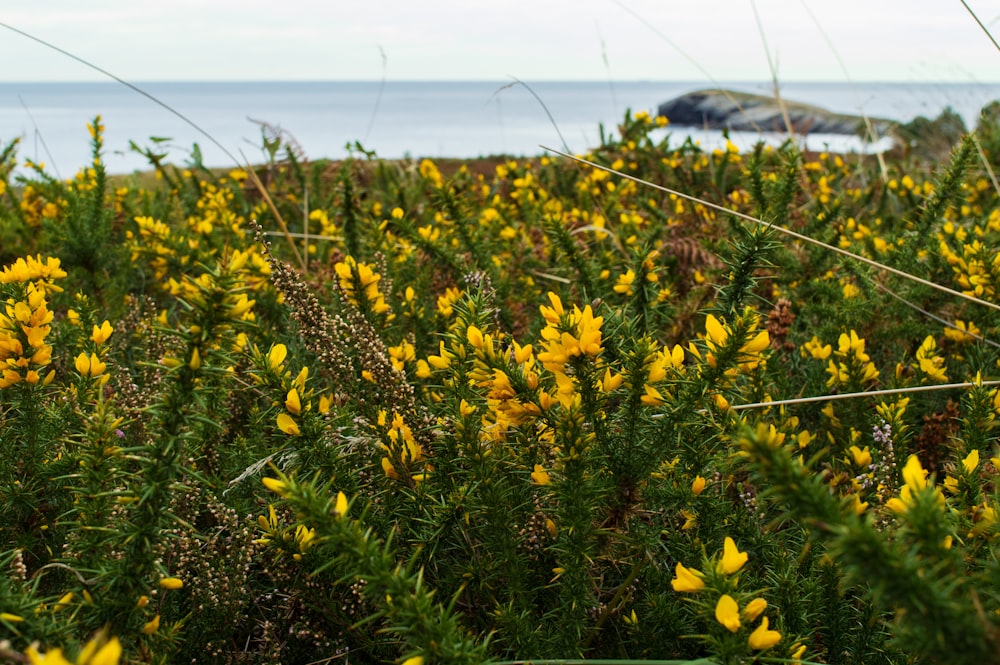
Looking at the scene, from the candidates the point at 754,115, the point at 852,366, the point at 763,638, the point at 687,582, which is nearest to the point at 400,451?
the point at 687,582

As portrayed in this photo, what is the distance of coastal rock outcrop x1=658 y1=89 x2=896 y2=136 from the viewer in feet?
42.1

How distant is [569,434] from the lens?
1.21 metres

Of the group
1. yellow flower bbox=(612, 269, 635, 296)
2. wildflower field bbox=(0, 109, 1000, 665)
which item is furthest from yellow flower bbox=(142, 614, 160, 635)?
yellow flower bbox=(612, 269, 635, 296)

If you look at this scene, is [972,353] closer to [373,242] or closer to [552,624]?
[552,624]

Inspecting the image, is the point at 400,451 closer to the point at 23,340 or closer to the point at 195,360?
the point at 195,360

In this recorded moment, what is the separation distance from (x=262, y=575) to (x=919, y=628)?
1.36 meters

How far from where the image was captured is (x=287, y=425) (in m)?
1.38

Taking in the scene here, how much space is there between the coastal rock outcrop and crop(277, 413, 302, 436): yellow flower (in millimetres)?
4971

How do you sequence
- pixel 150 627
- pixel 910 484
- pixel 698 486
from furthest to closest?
pixel 698 486 < pixel 150 627 < pixel 910 484

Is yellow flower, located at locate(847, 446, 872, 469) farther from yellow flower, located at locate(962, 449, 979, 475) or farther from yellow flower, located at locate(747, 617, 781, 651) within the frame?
yellow flower, located at locate(747, 617, 781, 651)

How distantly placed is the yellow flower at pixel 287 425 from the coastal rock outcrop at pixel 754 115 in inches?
196

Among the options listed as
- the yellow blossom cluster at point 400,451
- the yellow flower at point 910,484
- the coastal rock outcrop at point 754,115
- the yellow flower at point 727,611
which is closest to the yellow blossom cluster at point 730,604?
the yellow flower at point 727,611

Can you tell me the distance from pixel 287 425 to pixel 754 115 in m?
23.2

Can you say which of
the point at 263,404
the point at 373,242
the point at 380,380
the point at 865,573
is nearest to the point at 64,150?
the point at 373,242
